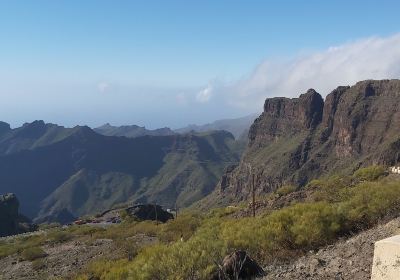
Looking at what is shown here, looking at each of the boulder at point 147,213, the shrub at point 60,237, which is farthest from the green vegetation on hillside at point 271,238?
the boulder at point 147,213

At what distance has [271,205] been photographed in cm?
3469

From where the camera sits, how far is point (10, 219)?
97812 mm

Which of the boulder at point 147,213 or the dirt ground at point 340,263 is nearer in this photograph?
the dirt ground at point 340,263

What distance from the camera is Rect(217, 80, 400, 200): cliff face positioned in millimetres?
140000

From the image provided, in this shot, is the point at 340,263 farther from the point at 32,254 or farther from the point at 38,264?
the point at 32,254

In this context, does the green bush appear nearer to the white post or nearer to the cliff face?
the white post

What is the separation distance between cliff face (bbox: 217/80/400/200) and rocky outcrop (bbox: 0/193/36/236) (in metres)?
58.0

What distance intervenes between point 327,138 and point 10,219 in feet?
340

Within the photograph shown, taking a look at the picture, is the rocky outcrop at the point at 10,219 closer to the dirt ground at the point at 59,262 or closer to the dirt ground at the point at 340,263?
the dirt ground at the point at 59,262

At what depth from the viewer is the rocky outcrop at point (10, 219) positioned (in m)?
86.6

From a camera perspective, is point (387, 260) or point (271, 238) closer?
point (387, 260)

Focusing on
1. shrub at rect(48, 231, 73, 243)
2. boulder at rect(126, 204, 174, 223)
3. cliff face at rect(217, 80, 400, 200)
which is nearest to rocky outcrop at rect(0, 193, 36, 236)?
boulder at rect(126, 204, 174, 223)

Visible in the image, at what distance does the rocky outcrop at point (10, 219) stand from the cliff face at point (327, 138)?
58033 millimetres

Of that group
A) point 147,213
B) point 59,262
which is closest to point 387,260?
point 59,262
